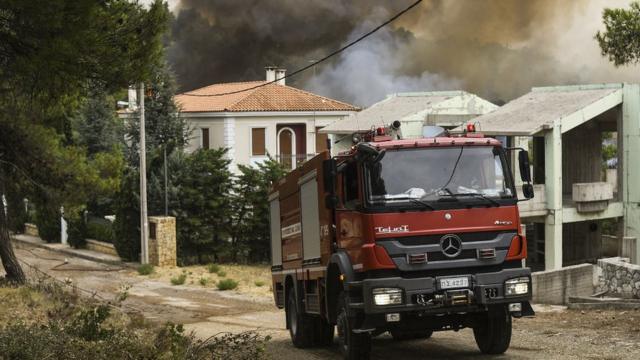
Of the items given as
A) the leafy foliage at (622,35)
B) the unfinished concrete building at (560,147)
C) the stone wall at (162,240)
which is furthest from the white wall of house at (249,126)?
the leafy foliage at (622,35)

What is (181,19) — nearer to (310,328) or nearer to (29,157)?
(29,157)

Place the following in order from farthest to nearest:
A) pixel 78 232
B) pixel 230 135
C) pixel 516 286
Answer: pixel 230 135, pixel 78 232, pixel 516 286

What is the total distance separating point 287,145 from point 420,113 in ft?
48.5

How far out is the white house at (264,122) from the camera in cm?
5709

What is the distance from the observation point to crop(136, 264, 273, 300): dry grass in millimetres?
32250

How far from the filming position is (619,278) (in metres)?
24.1

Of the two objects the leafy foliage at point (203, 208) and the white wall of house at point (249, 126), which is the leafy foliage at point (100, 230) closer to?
the leafy foliage at point (203, 208)

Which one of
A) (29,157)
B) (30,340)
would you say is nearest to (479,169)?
(30,340)

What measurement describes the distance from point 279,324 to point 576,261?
20.9m

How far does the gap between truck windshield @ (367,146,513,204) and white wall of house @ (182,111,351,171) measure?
4388 cm

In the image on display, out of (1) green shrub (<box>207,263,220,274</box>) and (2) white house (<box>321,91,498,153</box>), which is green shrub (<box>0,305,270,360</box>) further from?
(2) white house (<box>321,91,498,153</box>)

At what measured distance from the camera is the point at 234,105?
57.1 meters

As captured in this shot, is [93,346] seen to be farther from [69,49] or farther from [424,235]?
[69,49]

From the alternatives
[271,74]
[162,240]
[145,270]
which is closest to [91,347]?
[145,270]
